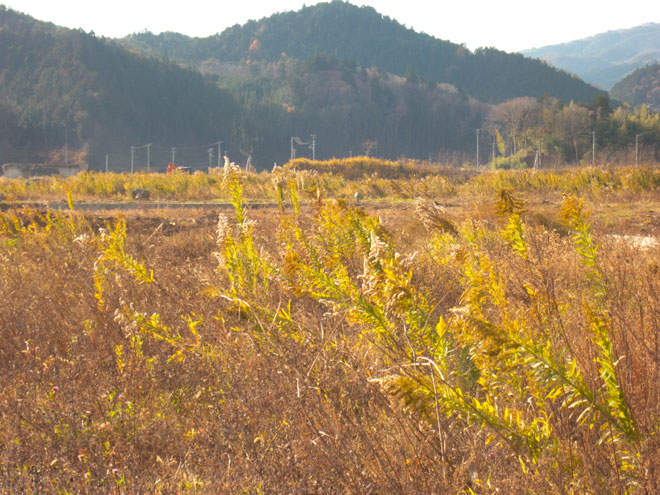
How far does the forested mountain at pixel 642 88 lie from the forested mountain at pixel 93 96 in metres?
129

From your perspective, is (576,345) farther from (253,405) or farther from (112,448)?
(112,448)

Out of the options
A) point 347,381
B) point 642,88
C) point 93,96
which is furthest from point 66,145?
point 642,88

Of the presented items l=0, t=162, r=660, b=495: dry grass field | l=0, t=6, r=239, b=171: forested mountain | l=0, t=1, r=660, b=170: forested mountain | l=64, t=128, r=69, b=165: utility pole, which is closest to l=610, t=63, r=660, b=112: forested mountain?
l=0, t=1, r=660, b=170: forested mountain

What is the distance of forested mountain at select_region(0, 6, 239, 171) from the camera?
97.9 m

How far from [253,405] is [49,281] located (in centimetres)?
318

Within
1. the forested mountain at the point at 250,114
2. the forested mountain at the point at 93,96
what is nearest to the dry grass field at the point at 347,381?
the forested mountain at the point at 250,114

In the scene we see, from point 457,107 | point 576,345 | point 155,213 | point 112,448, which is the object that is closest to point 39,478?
point 112,448

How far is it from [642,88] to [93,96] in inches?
6373

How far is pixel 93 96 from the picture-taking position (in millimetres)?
102750

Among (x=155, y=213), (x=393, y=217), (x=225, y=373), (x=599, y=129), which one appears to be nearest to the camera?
(x=225, y=373)

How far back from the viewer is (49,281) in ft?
16.6

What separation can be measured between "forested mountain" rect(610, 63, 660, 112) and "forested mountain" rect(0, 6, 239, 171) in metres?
129

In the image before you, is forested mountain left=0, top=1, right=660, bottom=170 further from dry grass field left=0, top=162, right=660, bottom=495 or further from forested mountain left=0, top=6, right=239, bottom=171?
dry grass field left=0, top=162, right=660, bottom=495

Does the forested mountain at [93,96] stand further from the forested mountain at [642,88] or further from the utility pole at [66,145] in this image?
the forested mountain at [642,88]
